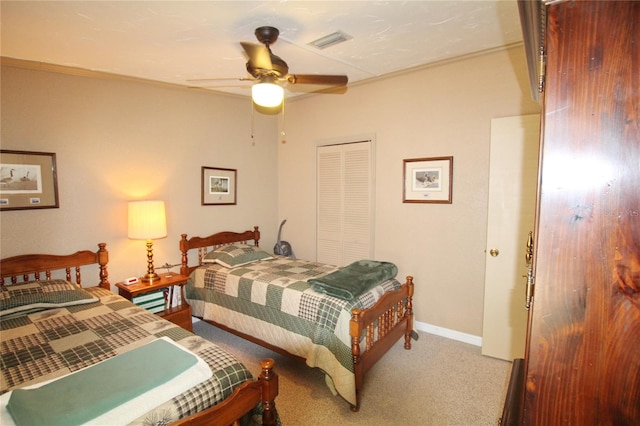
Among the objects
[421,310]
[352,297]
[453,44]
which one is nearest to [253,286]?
[352,297]

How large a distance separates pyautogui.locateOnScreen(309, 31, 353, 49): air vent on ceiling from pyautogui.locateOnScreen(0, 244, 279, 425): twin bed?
228 cm

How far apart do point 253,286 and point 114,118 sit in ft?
6.83

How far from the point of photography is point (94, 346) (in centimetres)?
164

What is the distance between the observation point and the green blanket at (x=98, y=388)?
1.10 m

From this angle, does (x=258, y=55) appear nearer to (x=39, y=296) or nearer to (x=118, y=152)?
(x=118, y=152)

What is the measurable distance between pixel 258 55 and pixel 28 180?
2178 mm

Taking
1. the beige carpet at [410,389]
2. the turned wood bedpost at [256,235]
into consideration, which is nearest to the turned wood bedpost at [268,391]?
the beige carpet at [410,389]

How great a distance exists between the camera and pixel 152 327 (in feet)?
6.15

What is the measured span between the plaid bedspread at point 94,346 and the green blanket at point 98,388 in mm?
119

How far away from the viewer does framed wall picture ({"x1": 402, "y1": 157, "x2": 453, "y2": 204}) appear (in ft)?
10.5

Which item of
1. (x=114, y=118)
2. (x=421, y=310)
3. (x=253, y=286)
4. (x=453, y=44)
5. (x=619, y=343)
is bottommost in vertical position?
(x=421, y=310)

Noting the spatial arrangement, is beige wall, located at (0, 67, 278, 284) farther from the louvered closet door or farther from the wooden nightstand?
the louvered closet door

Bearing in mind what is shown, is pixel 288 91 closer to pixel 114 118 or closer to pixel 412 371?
pixel 114 118

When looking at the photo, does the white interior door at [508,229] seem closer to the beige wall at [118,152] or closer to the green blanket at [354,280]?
the green blanket at [354,280]
